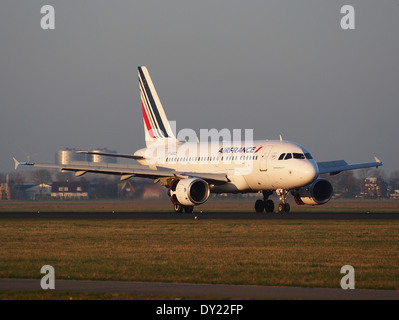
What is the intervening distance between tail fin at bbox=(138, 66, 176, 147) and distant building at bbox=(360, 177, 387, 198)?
42.0m

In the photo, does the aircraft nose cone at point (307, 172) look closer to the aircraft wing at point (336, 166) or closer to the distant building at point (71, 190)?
the aircraft wing at point (336, 166)

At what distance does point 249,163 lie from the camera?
51031 mm

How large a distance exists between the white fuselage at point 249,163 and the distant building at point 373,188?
44926 mm

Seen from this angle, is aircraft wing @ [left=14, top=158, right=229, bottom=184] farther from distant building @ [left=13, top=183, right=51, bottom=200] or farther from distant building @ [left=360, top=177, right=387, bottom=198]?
distant building @ [left=360, top=177, right=387, bottom=198]

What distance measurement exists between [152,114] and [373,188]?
51405 mm

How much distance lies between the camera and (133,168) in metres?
53.1

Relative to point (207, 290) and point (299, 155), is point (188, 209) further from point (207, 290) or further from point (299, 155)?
point (207, 290)

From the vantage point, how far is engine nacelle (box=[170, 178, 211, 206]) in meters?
49.7

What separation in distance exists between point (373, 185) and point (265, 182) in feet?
203

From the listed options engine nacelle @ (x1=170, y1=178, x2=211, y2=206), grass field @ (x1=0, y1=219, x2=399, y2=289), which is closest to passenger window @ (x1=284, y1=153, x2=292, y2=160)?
engine nacelle @ (x1=170, y1=178, x2=211, y2=206)

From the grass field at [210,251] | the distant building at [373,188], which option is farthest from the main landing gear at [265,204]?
the distant building at [373,188]

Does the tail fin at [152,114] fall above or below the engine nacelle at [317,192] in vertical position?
above

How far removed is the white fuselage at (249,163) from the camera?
48219mm
